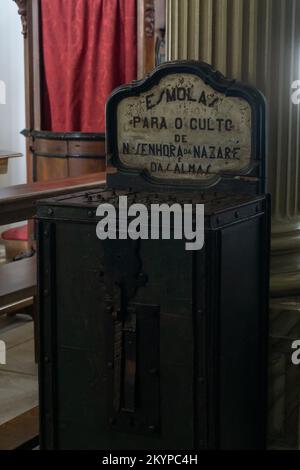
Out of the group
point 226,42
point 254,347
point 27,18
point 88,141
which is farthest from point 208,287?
point 27,18

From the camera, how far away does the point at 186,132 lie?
7.76ft

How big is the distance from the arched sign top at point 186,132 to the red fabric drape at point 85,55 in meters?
3.17

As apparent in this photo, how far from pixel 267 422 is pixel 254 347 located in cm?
29

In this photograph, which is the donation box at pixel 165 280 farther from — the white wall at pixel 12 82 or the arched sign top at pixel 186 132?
the white wall at pixel 12 82

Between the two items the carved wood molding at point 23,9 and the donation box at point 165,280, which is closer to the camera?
the donation box at point 165,280

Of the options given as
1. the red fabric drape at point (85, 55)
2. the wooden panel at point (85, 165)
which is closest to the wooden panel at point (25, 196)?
the wooden panel at point (85, 165)

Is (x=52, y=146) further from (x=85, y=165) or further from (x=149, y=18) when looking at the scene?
(x=149, y=18)

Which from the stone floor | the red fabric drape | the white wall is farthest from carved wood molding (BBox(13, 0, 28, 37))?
the stone floor

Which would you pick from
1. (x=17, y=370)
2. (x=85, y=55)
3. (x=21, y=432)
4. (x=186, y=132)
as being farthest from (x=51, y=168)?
(x=186, y=132)

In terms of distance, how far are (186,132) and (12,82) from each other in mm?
5078

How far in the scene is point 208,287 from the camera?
203 cm

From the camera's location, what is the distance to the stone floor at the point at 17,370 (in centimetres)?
375

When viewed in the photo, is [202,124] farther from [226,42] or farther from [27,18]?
[27,18]
